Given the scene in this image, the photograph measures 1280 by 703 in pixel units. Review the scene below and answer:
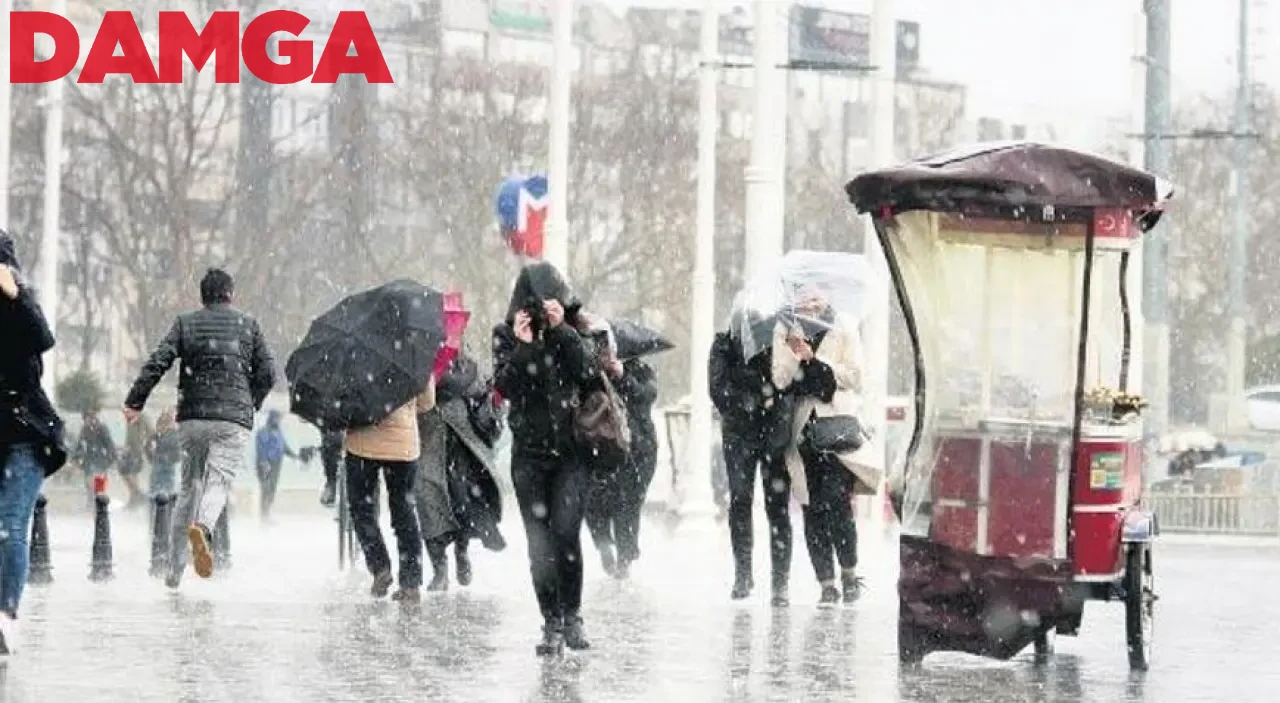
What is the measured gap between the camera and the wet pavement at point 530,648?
48.4 feet

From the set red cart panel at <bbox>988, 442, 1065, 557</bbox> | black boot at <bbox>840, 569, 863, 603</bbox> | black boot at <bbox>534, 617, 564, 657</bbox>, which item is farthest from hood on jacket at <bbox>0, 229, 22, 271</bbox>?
black boot at <bbox>840, 569, 863, 603</bbox>

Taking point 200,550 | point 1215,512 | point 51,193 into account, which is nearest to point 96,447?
point 51,193

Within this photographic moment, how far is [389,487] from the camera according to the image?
20953 mm

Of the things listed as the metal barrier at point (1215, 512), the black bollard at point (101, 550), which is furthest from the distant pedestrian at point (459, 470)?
the metal barrier at point (1215, 512)

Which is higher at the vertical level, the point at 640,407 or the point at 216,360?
the point at 216,360

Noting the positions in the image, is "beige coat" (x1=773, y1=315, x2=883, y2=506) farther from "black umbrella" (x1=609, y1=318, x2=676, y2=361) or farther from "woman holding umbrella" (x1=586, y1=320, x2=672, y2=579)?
"woman holding umbrella" (x1=586, y1=320, x2=672, y2=579)

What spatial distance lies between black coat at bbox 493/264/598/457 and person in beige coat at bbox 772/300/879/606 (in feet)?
14.4

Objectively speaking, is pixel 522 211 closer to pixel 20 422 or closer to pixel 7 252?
pixel 7 252

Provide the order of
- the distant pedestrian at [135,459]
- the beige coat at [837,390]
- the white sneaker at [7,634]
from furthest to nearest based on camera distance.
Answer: the distant pedestrian at [135,459]
the beige coat at [837,390]
the white sneaker at [7,634]

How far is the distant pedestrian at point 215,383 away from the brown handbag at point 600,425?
16.5 ft

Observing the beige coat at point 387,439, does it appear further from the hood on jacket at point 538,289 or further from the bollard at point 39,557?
the hood on jacket at point 538,289

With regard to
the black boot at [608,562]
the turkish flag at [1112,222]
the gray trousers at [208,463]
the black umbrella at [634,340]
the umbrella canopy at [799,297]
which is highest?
the turkish flag at [1112,222]

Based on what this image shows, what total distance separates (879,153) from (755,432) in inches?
693

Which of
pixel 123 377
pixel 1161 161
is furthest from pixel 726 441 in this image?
pixel 123 377
